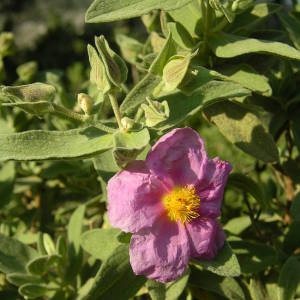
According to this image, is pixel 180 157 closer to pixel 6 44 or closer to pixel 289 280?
pixel 289 280

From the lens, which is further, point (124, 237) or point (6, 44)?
point (6, 44)

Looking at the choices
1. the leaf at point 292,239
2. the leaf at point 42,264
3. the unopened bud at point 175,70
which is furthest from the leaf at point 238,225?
the unopened bud at point 175,70

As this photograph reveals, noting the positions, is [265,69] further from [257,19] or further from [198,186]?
[198,186]

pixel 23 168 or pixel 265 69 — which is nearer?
pixel 265 69

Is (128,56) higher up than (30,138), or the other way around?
(30,138)

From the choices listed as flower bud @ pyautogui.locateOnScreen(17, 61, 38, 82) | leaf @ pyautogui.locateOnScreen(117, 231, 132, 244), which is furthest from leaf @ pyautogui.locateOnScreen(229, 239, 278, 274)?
flower bud @ pyautogui.locateOnScreen(17, 61, 38, 82)

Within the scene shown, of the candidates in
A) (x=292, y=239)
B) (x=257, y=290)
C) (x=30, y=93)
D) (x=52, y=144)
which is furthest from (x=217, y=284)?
(x=30, y=93)

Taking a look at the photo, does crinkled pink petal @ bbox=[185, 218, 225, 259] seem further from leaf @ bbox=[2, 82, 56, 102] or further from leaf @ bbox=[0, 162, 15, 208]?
leaf @ bbox=[0, 162, 15, 208]

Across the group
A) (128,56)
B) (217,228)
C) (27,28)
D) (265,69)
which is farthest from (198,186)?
(27,28)
